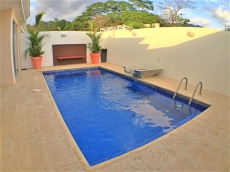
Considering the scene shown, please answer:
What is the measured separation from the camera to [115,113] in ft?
18.7

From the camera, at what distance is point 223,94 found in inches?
261

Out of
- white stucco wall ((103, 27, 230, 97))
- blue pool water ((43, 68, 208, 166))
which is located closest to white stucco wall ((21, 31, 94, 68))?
white stucco wall ((103, 27, 230, 97))

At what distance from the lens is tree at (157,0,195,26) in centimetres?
1836

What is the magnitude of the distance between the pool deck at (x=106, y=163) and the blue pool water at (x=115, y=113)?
56cm

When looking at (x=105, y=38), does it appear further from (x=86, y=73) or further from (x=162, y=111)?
(x=162, y=111)

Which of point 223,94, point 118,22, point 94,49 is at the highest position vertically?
point 118,22

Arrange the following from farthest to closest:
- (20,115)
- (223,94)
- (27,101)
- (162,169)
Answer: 1. (223,94)
2. (27,101)
3. (20,115)
4. (162,169)

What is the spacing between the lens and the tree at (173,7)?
18359mm

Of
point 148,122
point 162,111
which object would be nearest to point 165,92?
point 162,111

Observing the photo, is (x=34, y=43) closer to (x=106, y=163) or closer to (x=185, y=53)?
(x=185, y=53)

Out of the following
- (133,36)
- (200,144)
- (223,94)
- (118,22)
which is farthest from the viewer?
(118,22)

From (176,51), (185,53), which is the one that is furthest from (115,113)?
(176,51)

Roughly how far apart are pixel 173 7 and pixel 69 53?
11.5 metres

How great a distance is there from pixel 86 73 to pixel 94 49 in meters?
2.75
